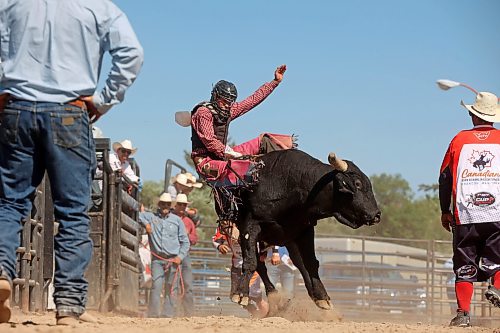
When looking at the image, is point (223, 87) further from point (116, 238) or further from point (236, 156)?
point (116, 238)

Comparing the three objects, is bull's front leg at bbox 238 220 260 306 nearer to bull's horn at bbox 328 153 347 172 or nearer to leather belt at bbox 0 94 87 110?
bull's horn at bbox 328 153 347 172

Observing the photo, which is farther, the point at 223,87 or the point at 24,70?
the point at 223,87

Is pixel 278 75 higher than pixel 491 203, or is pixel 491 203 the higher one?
pixel 278 75

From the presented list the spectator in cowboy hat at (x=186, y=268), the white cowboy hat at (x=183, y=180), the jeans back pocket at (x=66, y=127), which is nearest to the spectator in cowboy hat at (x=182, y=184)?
the white cowboy hat at (x=183, y=180)

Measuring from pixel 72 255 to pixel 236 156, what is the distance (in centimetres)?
377

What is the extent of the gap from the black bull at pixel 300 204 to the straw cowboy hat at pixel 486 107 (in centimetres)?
111

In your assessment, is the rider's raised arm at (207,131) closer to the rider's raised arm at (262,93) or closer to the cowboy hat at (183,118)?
the cowboy hat at (183,118)

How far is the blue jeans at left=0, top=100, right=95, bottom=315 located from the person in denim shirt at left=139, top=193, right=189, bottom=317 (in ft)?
30.5

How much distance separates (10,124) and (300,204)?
12.6 feet

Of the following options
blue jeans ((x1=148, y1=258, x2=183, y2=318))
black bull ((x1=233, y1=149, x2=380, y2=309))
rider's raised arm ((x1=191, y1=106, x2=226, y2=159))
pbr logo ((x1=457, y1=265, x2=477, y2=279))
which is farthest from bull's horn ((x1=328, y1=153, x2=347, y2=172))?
blue jeans ((x1=148, y1=258, x2=183, y2=318))

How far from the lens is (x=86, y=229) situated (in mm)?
5586

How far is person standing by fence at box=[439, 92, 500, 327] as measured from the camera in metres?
8.07

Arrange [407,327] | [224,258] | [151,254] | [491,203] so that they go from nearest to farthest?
[407,327]
[491,203]
[151,254]
[224,258]

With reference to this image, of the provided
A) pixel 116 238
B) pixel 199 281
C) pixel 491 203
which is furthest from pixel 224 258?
pixel 491 203
